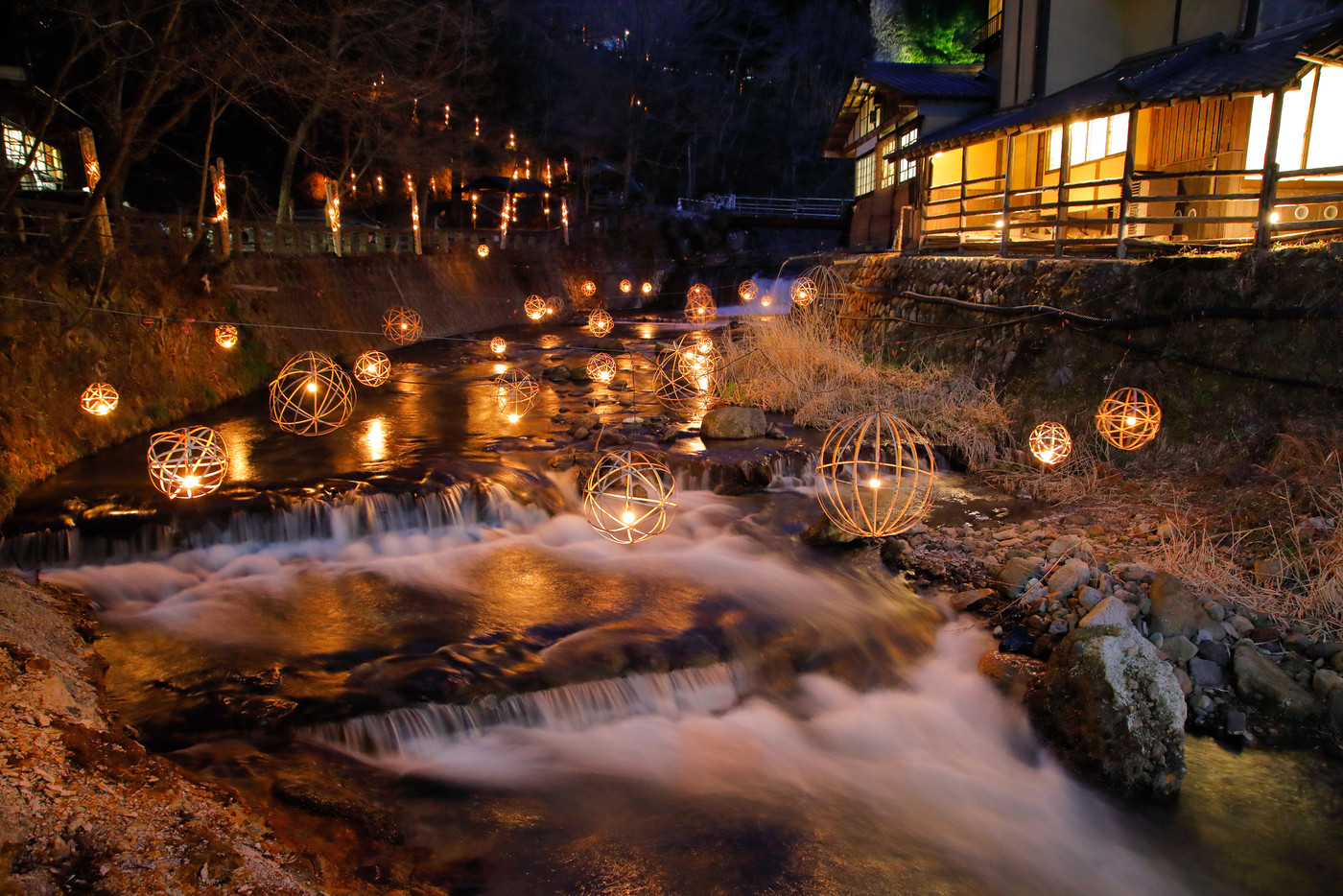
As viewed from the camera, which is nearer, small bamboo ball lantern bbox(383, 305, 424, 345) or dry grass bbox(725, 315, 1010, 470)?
dry grass bbox(725, 315, 1010, 470)

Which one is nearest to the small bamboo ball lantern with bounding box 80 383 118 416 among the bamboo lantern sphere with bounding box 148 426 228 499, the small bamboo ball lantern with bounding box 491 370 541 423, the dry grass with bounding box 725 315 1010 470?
the bamboo lantern sphere with bounding box 148 426 228 499

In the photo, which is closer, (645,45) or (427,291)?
(427,291)

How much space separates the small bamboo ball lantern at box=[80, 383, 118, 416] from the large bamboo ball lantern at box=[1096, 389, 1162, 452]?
13243mm

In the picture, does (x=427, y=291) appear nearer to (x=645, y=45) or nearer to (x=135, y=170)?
(x=135, y=170)

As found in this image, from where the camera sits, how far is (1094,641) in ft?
21.0

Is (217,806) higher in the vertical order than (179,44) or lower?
lower

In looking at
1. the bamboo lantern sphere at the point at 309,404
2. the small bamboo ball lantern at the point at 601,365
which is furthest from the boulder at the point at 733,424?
the bamboo lantern sphere at the point at 309,404

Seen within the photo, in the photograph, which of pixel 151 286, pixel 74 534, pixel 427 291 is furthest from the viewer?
pixel 427 291

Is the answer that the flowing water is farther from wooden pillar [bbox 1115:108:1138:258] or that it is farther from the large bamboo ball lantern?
wooden pillar [bbox 1115:108:1138:258]

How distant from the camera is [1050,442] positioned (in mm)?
10398

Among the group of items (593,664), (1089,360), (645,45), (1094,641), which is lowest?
(593,664)

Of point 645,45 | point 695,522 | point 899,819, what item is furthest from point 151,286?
point 645,45

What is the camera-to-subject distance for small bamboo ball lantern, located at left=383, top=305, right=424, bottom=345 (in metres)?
21.1

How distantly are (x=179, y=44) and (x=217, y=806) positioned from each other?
37.3 ft
